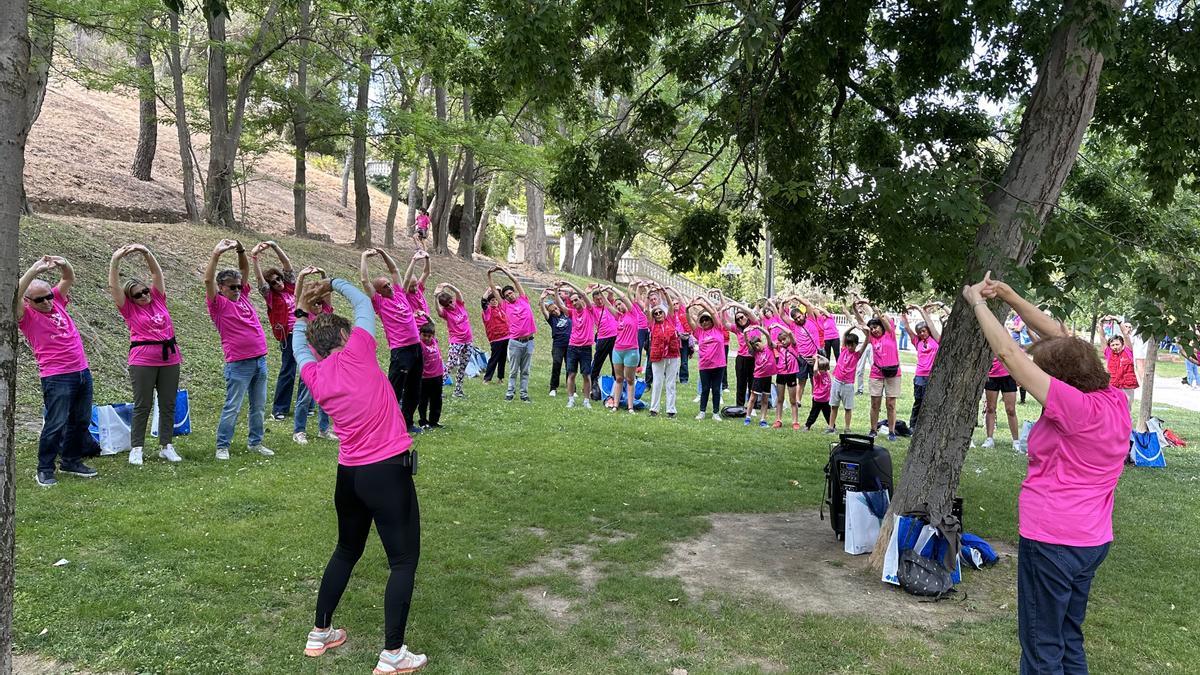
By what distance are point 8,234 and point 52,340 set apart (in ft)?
15.9

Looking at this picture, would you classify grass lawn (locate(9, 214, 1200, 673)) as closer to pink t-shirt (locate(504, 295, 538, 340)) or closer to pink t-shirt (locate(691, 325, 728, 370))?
pink t-shirt (locate(691, 325, 728, 370))

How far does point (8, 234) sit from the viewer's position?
2895 millimetres

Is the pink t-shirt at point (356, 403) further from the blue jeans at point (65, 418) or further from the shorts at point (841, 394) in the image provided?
the shorts at point (841, 394)

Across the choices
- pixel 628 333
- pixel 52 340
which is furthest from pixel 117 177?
pixel 52 340

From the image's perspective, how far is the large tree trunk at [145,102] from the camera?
13.5 metres

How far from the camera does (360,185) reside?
20.8 metres

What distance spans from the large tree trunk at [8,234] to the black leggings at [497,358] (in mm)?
11495

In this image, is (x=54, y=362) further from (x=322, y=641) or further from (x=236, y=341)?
(x=322, y=641)

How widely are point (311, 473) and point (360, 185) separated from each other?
47.7 feet

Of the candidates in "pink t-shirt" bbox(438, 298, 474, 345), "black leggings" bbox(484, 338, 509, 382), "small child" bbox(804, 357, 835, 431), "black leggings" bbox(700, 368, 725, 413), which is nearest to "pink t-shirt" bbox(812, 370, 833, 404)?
"small child" bbox(804, 357, 835, 431)

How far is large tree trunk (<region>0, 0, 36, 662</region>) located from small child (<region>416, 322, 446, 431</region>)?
276 inches

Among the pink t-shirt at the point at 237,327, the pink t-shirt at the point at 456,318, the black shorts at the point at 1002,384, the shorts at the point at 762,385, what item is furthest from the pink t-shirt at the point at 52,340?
the black shorts at the point at 1002,384

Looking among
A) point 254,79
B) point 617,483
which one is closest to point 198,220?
point 254,79

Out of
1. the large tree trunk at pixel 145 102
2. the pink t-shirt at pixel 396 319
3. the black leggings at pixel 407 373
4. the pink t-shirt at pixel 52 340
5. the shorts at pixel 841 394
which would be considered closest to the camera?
the pink t-shirt at pixel 52 340
